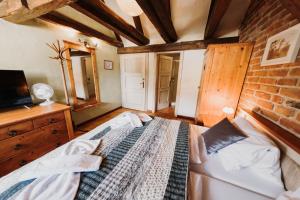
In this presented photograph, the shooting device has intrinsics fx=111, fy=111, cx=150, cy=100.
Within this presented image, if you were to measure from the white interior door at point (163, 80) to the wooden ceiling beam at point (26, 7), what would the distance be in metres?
2.52

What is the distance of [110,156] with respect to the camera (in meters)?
1.03

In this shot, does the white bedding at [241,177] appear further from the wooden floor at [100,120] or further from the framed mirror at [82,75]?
the framed mirror at [82,75]

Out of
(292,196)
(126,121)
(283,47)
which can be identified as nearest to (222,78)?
(283,47)

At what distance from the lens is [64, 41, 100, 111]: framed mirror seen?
2355 mm

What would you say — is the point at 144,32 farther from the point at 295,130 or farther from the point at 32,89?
the point at 295,130

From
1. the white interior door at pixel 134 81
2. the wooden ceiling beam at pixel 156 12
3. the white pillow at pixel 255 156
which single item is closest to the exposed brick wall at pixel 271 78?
the white pillow at pixel 255 156

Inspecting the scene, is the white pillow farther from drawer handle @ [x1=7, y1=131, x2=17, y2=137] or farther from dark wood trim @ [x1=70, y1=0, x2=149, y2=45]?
dark wood trim @ [x1=70, y1=0, x2=149, y2=45]

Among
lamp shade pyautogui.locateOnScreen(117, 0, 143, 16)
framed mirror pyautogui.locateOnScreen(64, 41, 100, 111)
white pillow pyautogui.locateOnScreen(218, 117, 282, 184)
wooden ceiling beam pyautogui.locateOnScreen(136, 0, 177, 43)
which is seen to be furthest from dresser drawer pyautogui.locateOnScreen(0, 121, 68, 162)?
white pillow pyautogui.locateOnScreen(218, 117, 282, 184)

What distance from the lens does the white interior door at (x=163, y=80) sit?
11.6ft

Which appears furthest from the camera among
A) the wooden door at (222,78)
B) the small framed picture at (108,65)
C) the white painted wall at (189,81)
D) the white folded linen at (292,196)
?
the small framed picture at (108,65)

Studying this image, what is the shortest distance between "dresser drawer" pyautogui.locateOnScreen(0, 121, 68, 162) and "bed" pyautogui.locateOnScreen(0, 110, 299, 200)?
0.68 meters

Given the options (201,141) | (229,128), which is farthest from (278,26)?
(201,141)

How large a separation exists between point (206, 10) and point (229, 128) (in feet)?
7.49

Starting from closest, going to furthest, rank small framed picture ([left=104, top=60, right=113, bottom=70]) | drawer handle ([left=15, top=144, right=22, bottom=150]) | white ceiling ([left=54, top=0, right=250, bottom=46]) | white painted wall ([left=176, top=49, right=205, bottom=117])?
drawer handle ([left=15, top=144, right=22, bottom=150]) < white ceiling ([left=54, top=0, right=250, bottom=46]) < white painted wall ([left=176, top=49, right=205, bottom=117]) < small framed picture ([left=104, top=60, right=113, bottom=70])
